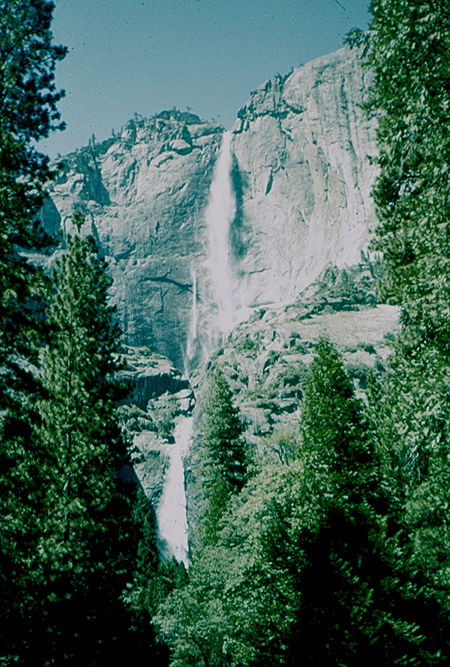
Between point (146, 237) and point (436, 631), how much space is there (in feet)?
503

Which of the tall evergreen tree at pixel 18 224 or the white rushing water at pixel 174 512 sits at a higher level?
the tall evergreen tree at pixel 18 224

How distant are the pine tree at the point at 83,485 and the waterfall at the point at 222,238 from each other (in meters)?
128

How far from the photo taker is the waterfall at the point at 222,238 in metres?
149

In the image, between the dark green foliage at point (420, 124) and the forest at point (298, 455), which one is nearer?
the dark green foliage at point (420, 124)

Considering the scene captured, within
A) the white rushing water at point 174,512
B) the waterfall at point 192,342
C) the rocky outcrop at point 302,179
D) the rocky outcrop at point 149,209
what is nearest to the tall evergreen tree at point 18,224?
the white rushing water at point 174,512

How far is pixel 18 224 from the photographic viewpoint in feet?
27.9

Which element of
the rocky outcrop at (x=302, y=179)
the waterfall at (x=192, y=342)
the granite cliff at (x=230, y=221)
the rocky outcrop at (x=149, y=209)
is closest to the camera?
the granite cliff at (x=230, y=221)

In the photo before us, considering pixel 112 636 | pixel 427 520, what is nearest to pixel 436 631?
pixel 427 520

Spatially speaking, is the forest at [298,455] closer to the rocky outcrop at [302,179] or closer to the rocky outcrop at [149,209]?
the rocky outcrop at [149,209]

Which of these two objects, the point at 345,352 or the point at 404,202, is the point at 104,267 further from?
the point at 345,352

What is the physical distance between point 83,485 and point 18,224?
8737mm

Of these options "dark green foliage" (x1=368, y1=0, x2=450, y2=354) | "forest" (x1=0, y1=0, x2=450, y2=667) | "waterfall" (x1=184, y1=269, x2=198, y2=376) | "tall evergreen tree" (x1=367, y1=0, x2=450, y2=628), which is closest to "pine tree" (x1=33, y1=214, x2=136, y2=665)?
"forest" (x1=0, y1=0, x2=450, y2=667)

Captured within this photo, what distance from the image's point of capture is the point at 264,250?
6112 inches

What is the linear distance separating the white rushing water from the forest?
188ft
